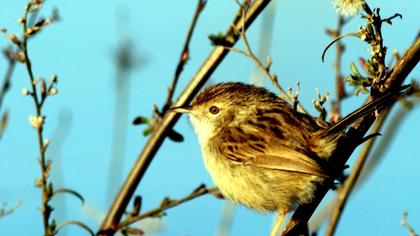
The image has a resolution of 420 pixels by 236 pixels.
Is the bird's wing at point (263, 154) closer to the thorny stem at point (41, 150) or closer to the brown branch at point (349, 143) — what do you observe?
Result: the brown branch at point (349, 143)

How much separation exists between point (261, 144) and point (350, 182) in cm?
100

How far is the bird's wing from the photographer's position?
4027 mm

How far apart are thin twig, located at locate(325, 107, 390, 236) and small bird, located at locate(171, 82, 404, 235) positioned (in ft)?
0.46

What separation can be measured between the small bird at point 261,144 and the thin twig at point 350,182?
0.14 meters

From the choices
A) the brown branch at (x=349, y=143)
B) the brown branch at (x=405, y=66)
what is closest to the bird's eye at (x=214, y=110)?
the brown branch at (x=349, y=143)

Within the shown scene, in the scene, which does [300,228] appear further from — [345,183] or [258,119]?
[258,119]

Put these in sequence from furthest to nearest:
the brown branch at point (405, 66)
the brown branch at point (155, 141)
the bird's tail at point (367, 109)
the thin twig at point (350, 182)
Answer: the brown branch at point (155, 141) → the thin twig at point (350, 182) → the bird's tail at point (367, 109) → the brown branch at point (405, 66)

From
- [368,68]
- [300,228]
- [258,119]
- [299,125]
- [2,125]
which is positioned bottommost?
[300,228]

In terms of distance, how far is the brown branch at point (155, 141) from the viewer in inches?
157

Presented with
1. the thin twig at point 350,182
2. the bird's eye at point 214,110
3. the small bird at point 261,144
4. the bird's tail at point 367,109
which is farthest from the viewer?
the bird's eye at point 214,110

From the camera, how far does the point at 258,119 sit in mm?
4945

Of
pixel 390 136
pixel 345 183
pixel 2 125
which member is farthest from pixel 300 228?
pixel 2 125

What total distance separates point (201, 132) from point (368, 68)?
2.46 meters

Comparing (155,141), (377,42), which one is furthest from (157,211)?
(377,42)
